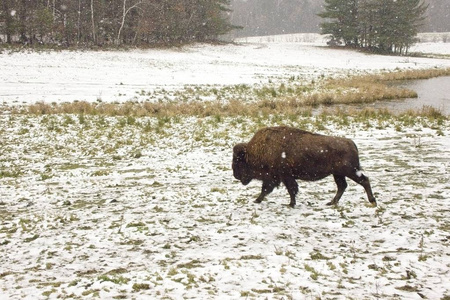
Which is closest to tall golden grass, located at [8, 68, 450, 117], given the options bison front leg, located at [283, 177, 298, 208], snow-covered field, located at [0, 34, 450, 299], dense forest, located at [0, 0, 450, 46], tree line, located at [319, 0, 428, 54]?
snow-covered field, located at [0, 34, 450, 299]

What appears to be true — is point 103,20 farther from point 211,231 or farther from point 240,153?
point 211,231

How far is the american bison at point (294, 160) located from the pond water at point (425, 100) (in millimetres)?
14514

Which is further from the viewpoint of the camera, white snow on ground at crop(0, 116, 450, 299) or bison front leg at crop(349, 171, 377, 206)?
bison front leg at crop(349, 171, 377, 206)

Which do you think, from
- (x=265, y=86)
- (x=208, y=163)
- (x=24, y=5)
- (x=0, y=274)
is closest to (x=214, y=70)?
(x=265, y=86)

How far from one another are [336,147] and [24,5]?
51.9m

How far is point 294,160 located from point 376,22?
221ft

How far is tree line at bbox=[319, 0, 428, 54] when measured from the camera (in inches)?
2485

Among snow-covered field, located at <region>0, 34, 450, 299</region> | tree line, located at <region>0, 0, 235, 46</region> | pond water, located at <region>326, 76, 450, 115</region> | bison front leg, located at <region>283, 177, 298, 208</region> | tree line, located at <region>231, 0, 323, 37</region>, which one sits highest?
tree line, located at <region>231, 0, 323, 37</region>

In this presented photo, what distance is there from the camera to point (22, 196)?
7.97 metres

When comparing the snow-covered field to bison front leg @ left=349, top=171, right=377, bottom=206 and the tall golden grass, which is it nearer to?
bison front leg @ left=349, top=171, right=377, bottom=206

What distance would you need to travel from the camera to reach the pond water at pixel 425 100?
21191 millimetres

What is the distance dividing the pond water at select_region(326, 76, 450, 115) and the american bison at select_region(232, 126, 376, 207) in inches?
571

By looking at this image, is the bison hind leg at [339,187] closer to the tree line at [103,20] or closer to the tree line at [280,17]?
the tree line at [103,20]

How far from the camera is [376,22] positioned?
212 ft
